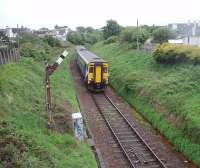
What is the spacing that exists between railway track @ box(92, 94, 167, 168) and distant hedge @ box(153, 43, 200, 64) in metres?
6.27

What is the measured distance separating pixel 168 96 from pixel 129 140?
4.90m

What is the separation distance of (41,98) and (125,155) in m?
6.50

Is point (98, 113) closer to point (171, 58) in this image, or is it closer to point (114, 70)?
point (171, 58)

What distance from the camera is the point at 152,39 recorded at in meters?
43.5

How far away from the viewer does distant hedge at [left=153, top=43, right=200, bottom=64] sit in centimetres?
2495

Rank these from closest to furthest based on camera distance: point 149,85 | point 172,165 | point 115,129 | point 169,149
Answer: point 172,165, point 169,149, point 115,129, point 149,85

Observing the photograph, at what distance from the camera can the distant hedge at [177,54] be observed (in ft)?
81.9

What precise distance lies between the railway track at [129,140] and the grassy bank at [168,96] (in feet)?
4.63

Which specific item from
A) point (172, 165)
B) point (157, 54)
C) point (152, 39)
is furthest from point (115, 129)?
point (152, 39)

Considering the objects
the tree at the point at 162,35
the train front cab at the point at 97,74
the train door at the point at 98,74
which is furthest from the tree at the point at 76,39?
the train door at the point at 98,74

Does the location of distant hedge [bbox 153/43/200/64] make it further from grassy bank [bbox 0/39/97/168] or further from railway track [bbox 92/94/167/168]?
grassy bank [bbox 0/39/97/168]

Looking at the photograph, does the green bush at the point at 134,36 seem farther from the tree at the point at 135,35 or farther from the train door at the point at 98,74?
the train door at the point at 98,74

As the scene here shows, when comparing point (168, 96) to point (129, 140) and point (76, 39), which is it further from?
point (76, 39)

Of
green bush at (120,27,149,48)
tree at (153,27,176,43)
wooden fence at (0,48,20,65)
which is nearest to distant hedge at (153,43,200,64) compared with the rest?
wooden fence at (0,48,20,65)
